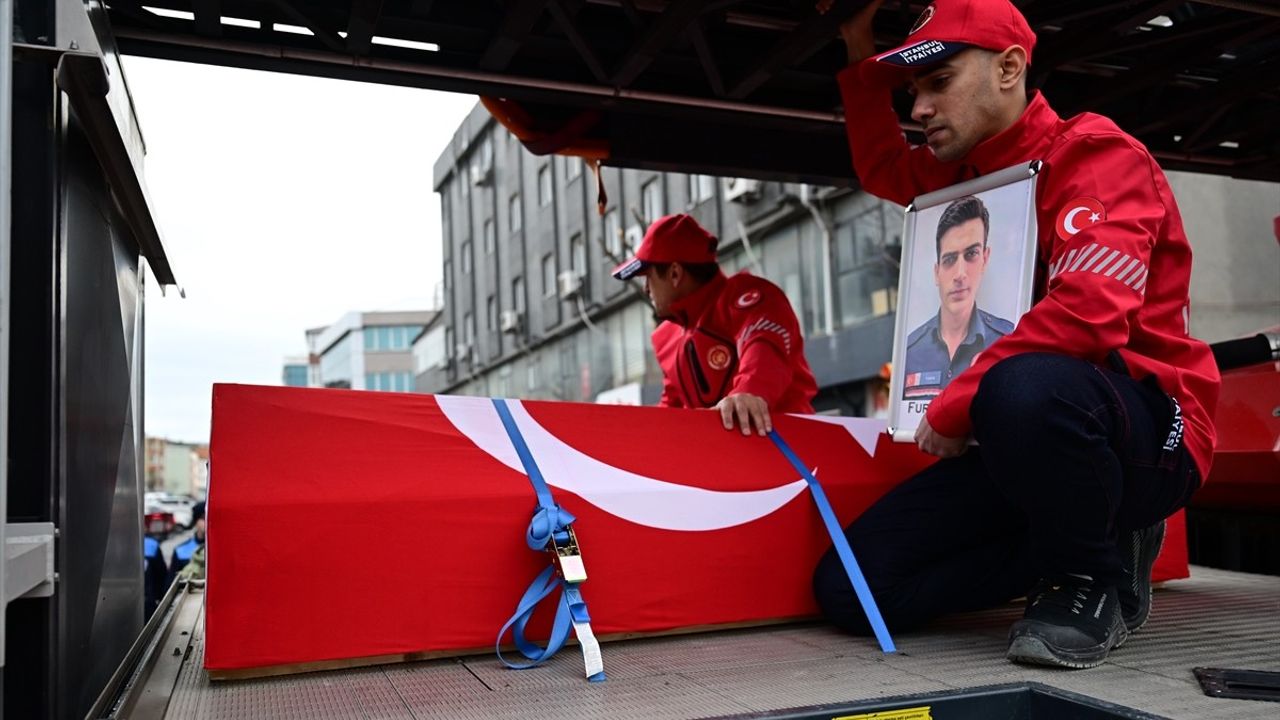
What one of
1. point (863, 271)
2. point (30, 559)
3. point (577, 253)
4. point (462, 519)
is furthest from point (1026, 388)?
point (577, 253)

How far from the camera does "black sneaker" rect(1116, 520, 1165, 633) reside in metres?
2.35

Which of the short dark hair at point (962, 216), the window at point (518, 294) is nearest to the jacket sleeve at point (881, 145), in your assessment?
the short dark hair at point (962, 216)

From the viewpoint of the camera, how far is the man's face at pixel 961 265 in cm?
245

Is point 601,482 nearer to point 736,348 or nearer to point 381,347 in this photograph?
point 736,348

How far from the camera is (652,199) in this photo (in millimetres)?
21047

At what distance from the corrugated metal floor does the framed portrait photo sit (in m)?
0.61

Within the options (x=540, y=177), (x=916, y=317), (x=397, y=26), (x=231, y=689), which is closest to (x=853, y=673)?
(x=916, y=317)

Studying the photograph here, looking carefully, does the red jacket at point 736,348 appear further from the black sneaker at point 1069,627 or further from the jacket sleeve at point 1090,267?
the black sneaker at point 1069,627

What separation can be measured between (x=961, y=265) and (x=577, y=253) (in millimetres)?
23201

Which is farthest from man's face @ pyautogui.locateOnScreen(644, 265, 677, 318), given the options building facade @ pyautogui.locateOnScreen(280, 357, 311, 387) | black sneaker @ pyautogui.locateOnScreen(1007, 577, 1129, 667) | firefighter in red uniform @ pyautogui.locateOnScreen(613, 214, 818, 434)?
building facade @ pyautogui.locateOnScreen(280, 357, 311, 387)

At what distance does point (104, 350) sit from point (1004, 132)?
2.07m

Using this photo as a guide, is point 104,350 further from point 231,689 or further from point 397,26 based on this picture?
point 397,26

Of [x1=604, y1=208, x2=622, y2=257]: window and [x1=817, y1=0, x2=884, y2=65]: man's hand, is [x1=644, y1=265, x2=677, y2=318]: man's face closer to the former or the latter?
[x1=817, y1=0, x2=884, y2=65]: man's hand

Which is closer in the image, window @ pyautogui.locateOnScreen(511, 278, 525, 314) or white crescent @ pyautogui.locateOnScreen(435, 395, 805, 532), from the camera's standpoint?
white crescent @ pyautogui.locateOnScreen(435, 395, 805, 532)
